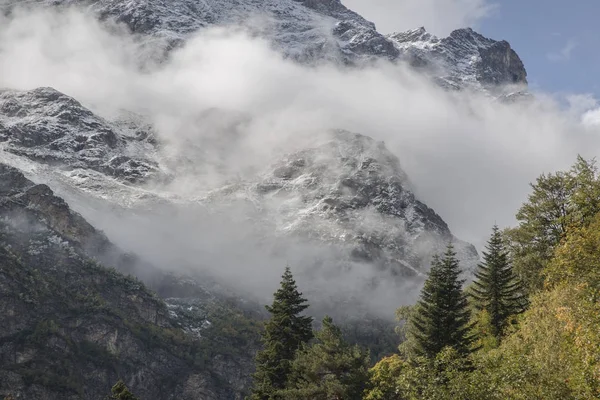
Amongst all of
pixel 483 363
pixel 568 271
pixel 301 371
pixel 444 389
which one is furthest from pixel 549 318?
pixel 301 371

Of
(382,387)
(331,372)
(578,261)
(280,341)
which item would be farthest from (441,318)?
(578,261)

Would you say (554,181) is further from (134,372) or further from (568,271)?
(134,372)

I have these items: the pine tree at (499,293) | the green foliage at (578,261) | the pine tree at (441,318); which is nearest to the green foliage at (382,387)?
the pine tree at (441,318)

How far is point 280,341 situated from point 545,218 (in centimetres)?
2614

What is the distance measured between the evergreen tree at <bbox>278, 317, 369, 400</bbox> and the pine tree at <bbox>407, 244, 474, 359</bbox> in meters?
6.22

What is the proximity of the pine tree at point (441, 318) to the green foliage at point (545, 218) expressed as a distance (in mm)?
7539

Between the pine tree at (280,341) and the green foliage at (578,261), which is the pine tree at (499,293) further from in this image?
the green foliage at (578,261)

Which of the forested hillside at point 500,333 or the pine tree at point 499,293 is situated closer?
the forested hillside at point 500,333

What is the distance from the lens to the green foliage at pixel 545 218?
5241 centimetres

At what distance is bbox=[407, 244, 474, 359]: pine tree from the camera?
4909cm

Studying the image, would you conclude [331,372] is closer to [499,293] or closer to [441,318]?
[441,318]

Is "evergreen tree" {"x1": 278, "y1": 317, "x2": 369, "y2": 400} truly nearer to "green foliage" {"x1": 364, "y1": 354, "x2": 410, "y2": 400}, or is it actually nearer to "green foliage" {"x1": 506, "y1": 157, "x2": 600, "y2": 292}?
"green foliage" {"x1": 364, "y1": 354, "x2": 410, "y2": 400}

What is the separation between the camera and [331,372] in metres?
44.0

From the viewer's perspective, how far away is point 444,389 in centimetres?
2898
